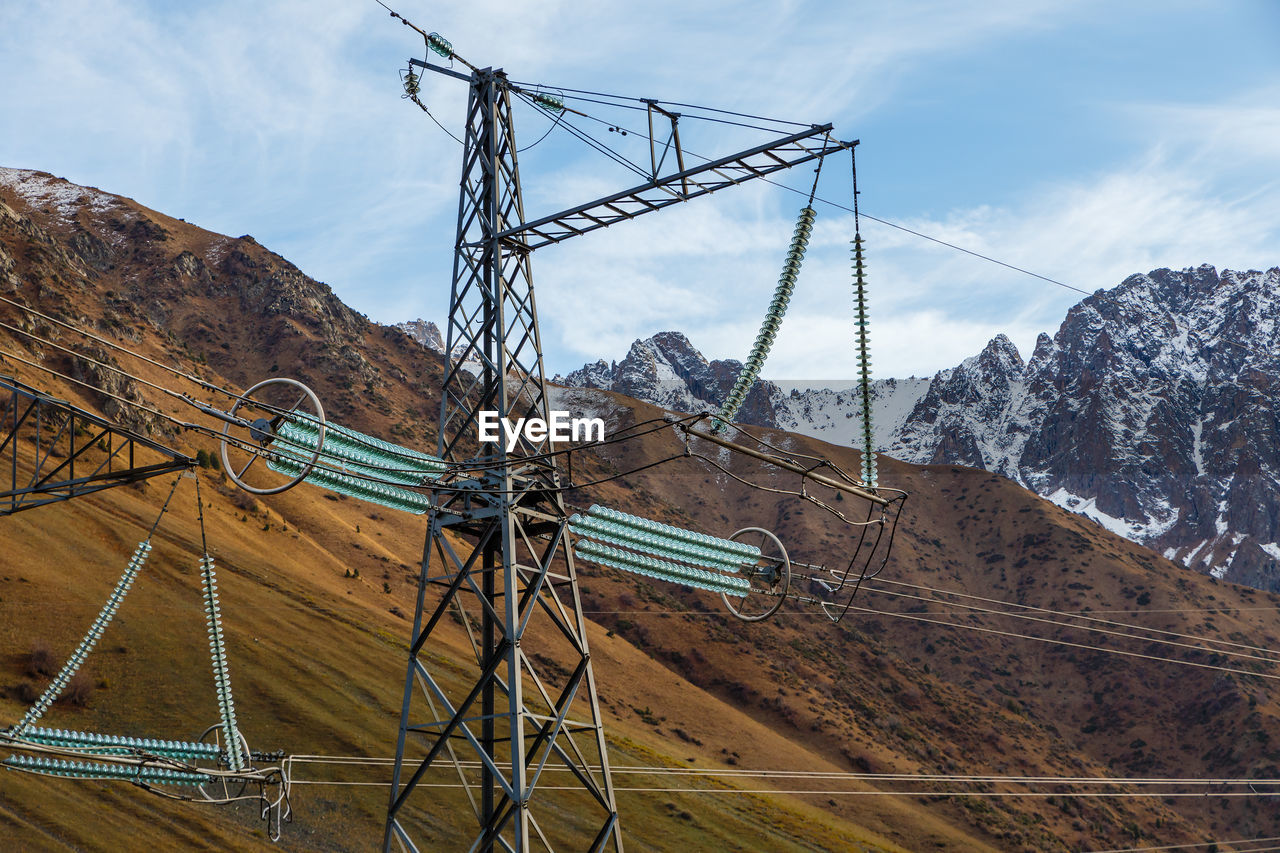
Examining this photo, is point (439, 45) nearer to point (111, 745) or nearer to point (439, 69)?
point (439, 69)

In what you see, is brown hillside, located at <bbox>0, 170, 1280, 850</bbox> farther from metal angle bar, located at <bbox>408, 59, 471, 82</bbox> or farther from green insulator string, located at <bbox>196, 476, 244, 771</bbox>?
metal angle bar, located at <bbox>408, 59, 471, 82</bbox>

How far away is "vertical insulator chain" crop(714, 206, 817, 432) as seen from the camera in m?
21.8

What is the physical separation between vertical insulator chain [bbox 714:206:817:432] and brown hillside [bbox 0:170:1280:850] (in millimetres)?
28889

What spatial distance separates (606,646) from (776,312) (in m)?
77.1

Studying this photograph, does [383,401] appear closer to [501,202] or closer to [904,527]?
[904,527]

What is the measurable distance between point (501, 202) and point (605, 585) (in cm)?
9547

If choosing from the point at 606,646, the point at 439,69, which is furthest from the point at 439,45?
the point at 606,646

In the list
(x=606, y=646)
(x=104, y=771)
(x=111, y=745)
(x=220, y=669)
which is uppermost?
(x=220, y=669)

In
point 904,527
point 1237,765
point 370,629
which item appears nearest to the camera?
point 370,629

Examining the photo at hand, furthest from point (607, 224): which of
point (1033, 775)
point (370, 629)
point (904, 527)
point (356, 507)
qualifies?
point (904, 527)

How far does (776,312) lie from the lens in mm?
22609

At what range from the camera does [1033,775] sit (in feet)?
363

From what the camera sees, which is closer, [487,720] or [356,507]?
[487,720]

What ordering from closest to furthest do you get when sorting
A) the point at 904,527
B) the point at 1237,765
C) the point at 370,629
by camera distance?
the point at 370,629, the point at 1237,765, the point at 904,527
